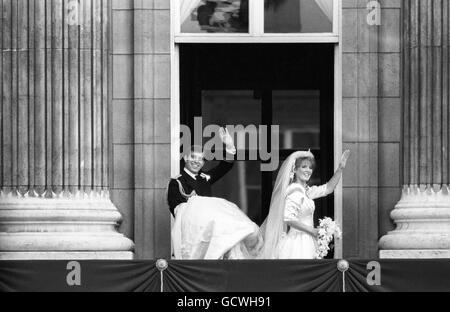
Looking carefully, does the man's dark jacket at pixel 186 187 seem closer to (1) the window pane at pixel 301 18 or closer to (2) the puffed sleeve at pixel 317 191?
(2) the puffed sleeve at pixel 317 191

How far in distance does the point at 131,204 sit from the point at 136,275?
234 centimetres

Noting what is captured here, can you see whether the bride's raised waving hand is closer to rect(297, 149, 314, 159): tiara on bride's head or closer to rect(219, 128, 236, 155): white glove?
rect(297, 149, 314, 159): tiara on bride's head

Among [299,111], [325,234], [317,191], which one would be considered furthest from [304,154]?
[299,111]

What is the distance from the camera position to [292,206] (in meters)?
30.3

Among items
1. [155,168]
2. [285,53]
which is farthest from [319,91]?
[155,168]

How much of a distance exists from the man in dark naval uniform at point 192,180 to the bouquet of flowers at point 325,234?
1.69 m

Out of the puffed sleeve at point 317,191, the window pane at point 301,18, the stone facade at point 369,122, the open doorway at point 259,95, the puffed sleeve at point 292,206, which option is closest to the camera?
the puffed sleeve at point 292,206

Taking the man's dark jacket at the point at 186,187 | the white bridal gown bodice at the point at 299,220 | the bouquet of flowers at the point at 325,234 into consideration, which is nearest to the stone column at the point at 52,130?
the man's dark jacket at the point at 186,187

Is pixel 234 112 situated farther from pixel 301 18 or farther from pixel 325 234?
pixel 325 234

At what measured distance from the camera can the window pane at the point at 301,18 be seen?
31922 millimetres

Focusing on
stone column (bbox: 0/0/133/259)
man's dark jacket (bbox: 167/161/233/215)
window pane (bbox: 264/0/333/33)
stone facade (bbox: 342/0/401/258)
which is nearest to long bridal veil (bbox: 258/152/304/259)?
man's dark jacket (bbox: 167/161/233/215)

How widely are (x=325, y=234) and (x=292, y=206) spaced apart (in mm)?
627

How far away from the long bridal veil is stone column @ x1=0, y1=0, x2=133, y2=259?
2003 mm
